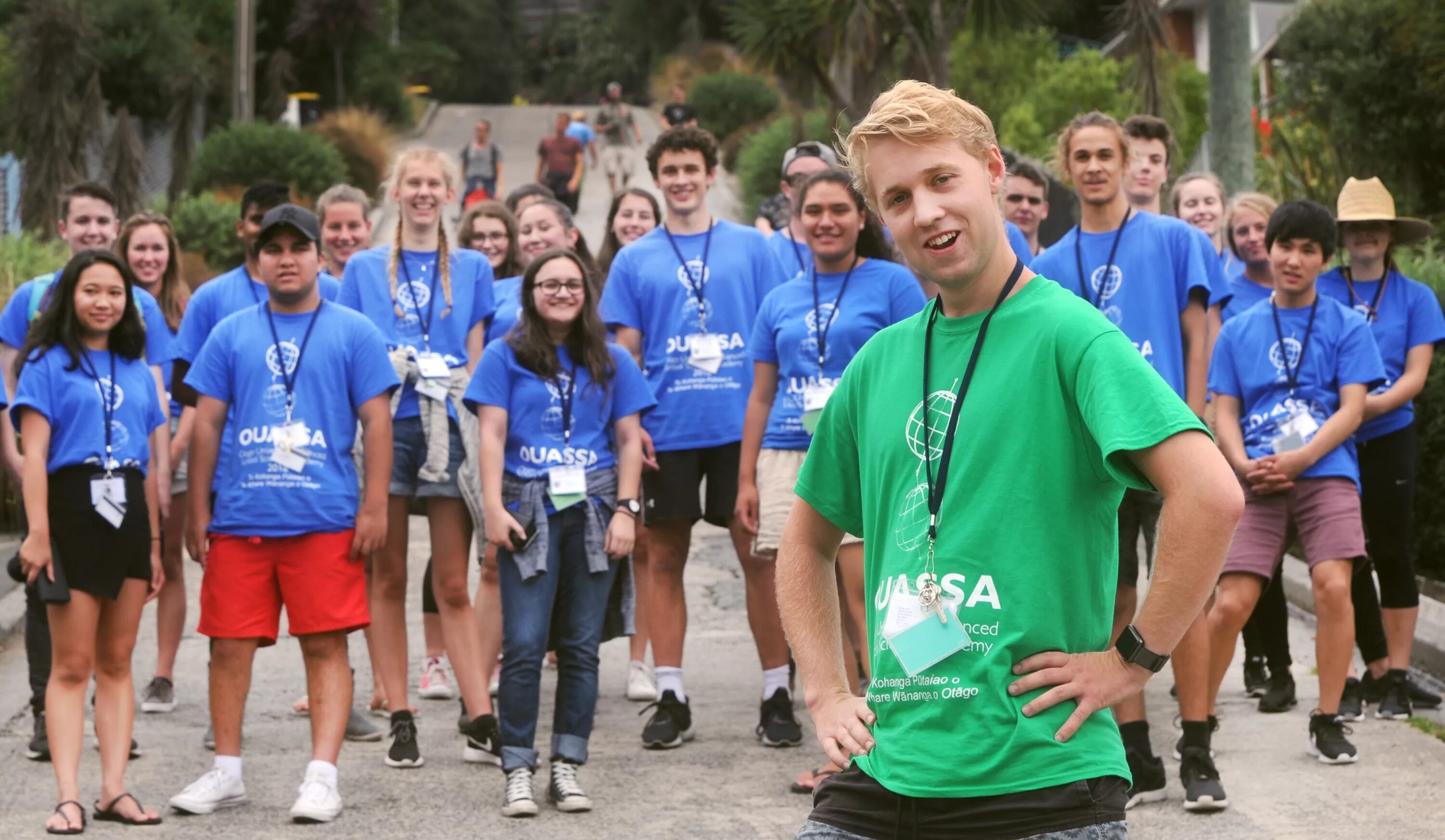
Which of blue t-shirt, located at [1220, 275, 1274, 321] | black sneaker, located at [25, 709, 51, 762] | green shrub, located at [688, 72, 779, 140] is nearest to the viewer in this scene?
black sneaker, located at [25, 709, 51, 762]

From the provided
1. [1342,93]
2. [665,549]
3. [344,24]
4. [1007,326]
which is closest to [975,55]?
[1342,93]

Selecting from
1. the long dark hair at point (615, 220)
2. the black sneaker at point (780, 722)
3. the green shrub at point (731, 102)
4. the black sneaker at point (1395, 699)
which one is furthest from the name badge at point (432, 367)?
the green shrub at point (731, 102)

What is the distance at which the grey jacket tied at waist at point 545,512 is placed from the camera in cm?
614

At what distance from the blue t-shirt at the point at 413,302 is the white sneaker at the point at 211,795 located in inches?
64.3

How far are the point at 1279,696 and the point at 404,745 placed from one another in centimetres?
345

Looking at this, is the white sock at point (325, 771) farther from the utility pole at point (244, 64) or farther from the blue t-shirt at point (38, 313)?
Result: the utility pole at point (244, 64)

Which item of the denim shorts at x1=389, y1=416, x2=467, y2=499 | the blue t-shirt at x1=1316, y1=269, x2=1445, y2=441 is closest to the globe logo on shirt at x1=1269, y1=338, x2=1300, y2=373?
the blue t-shirt at x1=1316, y1=269, x2=1445, y2=441

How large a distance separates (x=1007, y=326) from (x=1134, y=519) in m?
3.18

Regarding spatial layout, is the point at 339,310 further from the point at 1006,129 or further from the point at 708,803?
the point at 1006,129

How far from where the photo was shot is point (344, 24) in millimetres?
56000

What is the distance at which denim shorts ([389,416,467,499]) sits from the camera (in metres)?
6.90

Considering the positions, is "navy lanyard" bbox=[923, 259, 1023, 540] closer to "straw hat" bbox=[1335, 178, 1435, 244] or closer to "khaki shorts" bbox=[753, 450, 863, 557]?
"khaki shorts" bbox=[753, 450, 863, 557]

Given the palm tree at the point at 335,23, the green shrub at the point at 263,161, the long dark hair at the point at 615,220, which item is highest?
the palm tree at the point at 335,23

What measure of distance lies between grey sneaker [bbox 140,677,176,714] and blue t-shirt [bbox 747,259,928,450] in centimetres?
286
